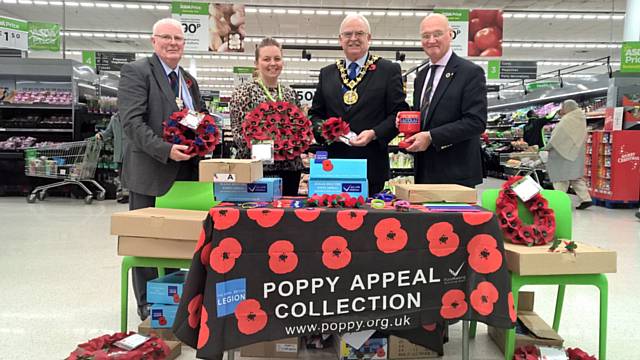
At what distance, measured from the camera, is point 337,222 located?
1.93m

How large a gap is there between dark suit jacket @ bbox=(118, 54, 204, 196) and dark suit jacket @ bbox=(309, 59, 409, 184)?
0.85m

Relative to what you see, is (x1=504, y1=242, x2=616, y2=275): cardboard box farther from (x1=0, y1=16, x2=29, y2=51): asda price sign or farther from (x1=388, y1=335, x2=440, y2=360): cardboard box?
(x1=0, y1=16, x2=29, y2=51): asda price sign

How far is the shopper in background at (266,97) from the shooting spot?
283 centimetres

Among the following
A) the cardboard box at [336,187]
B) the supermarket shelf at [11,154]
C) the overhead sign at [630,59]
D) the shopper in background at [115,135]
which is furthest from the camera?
the overhead sign at [630,59]

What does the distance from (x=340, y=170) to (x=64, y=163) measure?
23.5 feet

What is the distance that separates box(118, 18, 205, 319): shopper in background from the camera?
2666 mm

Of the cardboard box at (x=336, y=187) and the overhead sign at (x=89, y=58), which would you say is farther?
the overhead sign at (x=89, y=58)

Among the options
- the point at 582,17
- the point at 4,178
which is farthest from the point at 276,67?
the point at 582,17

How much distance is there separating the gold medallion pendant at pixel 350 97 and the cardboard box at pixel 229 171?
3.16ft

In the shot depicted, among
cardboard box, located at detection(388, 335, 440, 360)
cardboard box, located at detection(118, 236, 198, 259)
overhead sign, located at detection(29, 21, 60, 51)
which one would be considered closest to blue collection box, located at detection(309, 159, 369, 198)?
cardboard box, located at detection(118, 236, 198, 259)

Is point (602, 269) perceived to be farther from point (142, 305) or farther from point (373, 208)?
point (142, 305)

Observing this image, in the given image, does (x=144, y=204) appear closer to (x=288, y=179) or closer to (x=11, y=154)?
(x=288, y=179)

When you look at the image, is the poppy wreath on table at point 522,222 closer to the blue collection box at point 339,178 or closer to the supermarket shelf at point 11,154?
the blue collection box at point 339,178

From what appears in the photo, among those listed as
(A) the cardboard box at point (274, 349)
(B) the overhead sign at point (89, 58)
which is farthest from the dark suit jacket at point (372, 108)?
(B) the overhead sign at point (89, 58)
